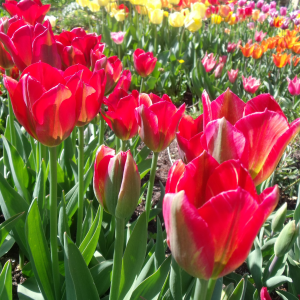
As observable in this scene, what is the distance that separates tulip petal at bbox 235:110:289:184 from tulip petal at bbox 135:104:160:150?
342 millimetres

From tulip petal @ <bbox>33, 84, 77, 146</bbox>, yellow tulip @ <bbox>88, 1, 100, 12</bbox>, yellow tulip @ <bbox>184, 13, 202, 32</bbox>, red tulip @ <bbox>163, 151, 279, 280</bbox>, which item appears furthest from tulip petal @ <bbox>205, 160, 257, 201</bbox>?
yellow tulip @ <bbox>88, 1, 100, 12</bbox>

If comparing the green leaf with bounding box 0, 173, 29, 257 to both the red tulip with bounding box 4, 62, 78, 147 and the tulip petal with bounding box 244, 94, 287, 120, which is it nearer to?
the red tulip with bounding box 4, 62, 78, 147

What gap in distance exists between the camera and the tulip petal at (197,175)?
0.39m

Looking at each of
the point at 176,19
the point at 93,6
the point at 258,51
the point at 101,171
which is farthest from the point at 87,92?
the point at 93,6

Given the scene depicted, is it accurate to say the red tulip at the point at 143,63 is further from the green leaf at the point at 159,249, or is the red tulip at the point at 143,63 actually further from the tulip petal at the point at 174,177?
the tulip petal at the point at 174,177

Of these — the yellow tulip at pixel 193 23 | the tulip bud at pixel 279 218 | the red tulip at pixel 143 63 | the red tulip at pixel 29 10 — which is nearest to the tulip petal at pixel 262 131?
the tulip bud at pixel 279 218

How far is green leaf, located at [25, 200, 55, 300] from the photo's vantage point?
2.61 ft

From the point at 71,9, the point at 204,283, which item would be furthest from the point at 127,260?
the point at 71,9

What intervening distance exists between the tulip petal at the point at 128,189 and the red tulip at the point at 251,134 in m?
0.13

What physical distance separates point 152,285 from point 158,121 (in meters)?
0.43

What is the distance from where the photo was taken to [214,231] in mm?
384

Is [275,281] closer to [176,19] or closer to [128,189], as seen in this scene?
[128,189]

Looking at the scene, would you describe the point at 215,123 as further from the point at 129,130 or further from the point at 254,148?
the point at 129,130

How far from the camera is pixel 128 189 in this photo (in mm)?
563
